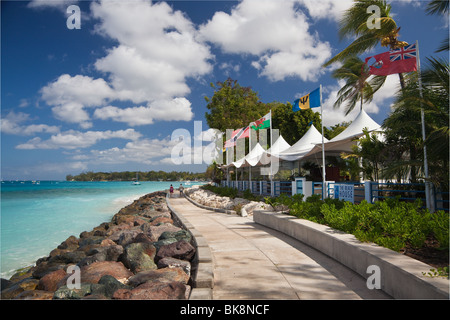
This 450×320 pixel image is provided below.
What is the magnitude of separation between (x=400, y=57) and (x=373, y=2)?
8.23 metres

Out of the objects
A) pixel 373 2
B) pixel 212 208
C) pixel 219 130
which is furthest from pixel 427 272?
pixel 219 130

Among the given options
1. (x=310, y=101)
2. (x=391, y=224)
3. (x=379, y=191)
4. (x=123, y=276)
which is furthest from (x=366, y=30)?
(x=123, y=276)

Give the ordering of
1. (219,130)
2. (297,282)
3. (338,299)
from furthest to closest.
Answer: (219,130), (297,282), (338,299)

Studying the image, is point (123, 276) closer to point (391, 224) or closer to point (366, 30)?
point (391, 224)

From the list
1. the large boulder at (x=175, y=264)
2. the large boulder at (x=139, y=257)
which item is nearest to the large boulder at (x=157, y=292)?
the large boulder at (x=175, y=264)

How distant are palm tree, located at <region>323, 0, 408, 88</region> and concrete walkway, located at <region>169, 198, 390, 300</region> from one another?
11881 mm

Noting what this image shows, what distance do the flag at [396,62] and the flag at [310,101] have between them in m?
4.00

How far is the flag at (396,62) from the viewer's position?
812cm

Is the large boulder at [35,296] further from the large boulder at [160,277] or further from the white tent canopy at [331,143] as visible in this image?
the white tent canopy at [331,143]

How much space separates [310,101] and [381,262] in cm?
1038

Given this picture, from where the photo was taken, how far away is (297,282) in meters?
4.33

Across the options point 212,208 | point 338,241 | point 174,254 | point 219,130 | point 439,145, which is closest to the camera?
point 338,241

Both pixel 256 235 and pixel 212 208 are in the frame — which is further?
pixel 212 208
